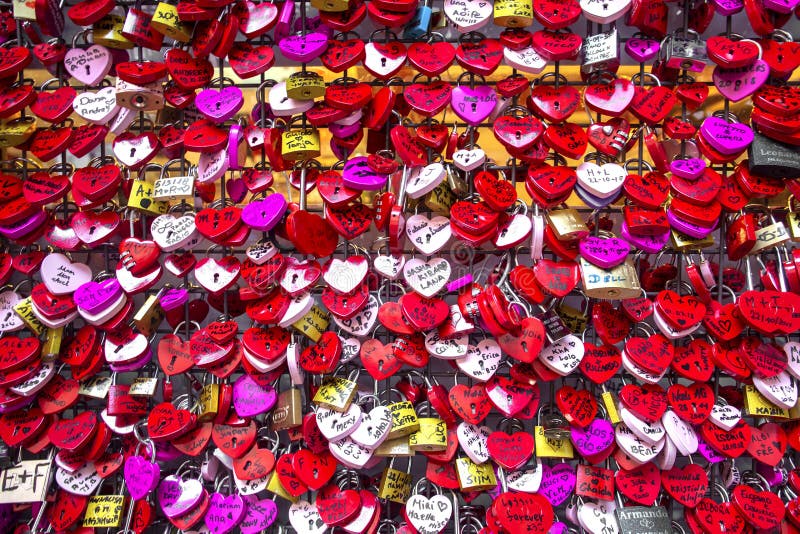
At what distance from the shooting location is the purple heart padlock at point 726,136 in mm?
1448

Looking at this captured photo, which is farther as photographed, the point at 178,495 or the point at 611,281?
the point at 178,495

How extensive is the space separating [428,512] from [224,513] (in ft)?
1.61

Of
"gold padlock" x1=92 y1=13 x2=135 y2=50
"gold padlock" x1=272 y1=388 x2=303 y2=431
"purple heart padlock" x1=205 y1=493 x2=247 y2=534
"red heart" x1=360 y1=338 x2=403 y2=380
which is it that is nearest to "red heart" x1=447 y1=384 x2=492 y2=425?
"red heart" x1=360 y1=338 x2=403 y2=380

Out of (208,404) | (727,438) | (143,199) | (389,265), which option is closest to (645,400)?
(727,438)

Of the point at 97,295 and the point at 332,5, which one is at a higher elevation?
the point at 332,5

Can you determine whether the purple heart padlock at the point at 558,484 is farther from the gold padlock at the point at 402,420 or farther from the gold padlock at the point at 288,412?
the gold padlock at the point at 288,412

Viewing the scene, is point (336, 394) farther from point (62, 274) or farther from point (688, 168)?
point (688, 168)

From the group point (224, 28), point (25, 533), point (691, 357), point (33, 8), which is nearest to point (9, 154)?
point (33, 8)

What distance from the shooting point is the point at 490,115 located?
153cm

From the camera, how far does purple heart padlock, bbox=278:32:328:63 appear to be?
1.47 meters

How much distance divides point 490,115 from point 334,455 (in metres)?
0.89

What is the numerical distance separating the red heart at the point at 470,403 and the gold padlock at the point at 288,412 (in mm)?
357

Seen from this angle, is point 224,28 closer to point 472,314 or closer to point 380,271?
point 380,271

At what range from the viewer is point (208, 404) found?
1521mm
